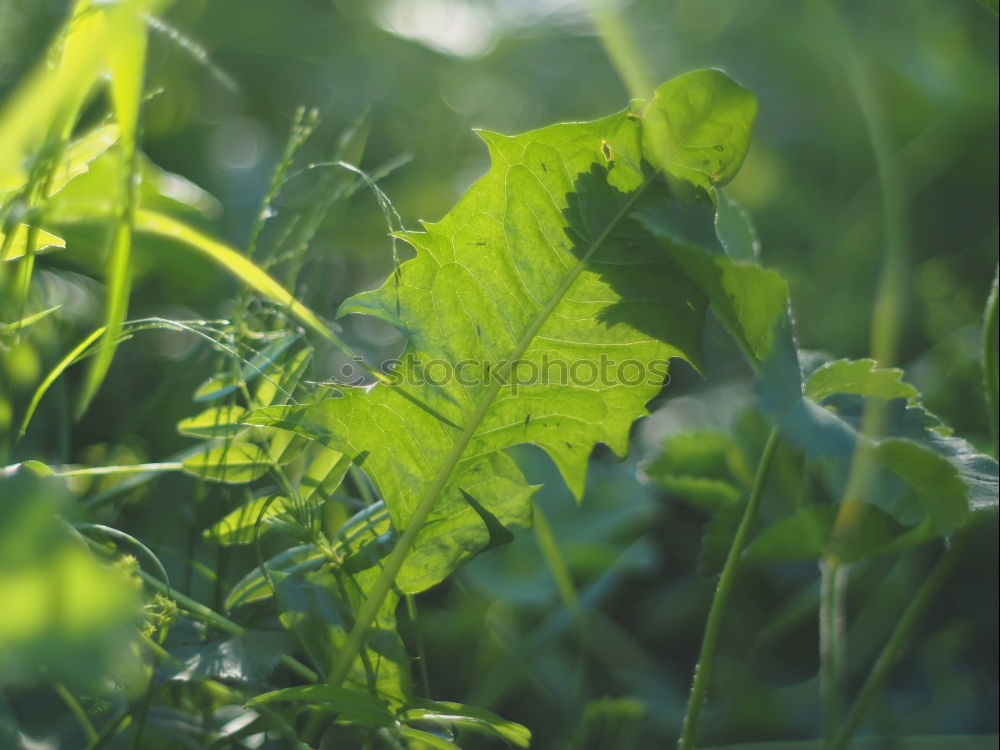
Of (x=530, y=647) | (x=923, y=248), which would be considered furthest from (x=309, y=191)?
(x=923, y=248)

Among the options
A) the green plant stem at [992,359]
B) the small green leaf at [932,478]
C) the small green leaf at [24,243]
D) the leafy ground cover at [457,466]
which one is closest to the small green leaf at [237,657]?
the leafy ground cover at [457,466]

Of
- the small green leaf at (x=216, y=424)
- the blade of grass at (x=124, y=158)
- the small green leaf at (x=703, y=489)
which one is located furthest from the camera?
the small green leaf at (x=703, y=489)

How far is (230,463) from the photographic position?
0.52 metres

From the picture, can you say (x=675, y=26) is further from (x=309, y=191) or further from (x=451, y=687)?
(x=451, y=687)

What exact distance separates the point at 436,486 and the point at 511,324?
110mm

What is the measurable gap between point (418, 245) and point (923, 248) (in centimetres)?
99

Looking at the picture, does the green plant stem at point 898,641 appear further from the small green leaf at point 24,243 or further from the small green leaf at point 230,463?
the small green leaf at point 24,243

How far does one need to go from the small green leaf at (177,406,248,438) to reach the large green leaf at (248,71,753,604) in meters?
0.05

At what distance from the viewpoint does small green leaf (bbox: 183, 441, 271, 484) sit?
52cm

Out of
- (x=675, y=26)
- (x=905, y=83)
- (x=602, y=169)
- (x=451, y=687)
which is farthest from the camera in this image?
(x=675, y=26)

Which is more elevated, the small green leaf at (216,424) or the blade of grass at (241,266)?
the blade of grass at (241,266)

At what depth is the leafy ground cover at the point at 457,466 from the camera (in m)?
0.44

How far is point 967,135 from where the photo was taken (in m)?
1.29

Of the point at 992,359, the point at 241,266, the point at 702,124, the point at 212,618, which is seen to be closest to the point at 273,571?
the point at 212,618
